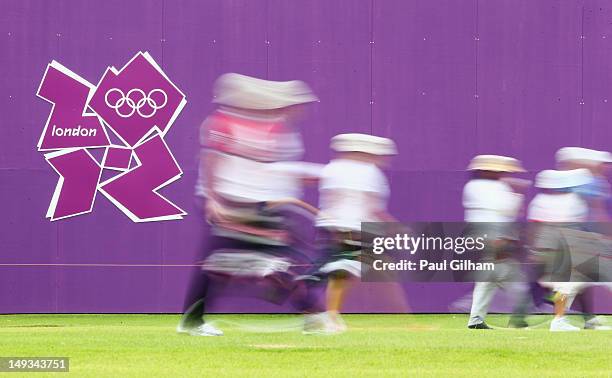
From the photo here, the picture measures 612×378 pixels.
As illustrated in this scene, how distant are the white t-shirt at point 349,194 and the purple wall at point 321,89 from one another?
16.2 ft

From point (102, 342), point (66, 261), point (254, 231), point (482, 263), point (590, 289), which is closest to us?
point (102, 342)

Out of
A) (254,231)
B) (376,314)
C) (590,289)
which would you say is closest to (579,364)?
(254,231)

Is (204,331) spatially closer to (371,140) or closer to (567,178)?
(567,178)

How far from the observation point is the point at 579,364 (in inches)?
288

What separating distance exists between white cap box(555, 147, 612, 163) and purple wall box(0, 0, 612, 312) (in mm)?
129

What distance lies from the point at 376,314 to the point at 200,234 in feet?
8.28

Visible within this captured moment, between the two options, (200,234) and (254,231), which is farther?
(200,234)

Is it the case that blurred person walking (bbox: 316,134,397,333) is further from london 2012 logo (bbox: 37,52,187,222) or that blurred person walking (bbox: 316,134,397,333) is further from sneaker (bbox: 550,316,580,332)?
london 2012 logo (bbox: 37,52,187,222)

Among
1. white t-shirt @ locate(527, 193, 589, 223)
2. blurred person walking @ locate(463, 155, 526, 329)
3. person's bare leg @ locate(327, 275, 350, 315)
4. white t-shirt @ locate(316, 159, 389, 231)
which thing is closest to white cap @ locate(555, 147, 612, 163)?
white t-shirt @ locate(527, 193, 589, 223)

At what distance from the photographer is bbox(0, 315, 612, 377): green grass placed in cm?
680

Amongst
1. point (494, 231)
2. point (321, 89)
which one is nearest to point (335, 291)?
point (494, 231)

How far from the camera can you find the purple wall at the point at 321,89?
1460 cm

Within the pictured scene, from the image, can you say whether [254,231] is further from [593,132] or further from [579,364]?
[593,132]

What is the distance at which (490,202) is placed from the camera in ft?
37.2
